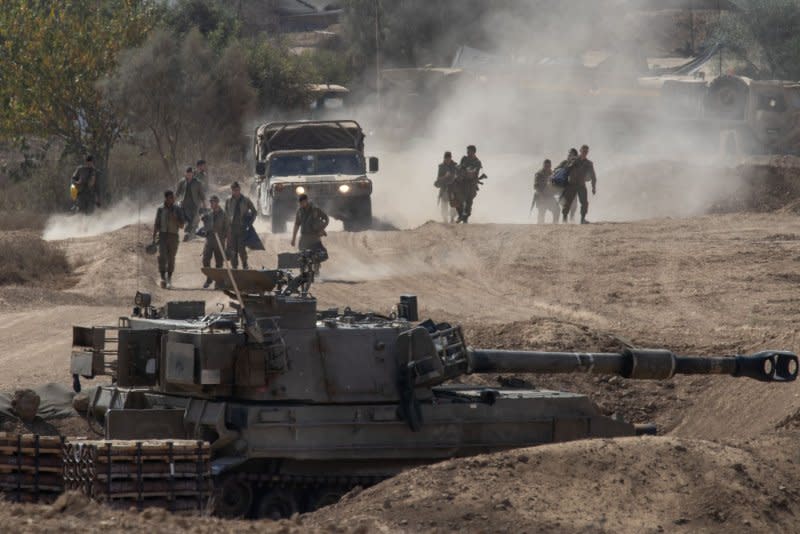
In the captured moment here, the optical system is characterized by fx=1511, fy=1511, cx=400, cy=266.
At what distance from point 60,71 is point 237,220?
16970mm

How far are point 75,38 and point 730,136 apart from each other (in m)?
19.6

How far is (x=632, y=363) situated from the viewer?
519 inches

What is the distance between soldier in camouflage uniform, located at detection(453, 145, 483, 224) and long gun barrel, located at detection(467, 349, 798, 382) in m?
17.1

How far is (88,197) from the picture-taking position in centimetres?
3328

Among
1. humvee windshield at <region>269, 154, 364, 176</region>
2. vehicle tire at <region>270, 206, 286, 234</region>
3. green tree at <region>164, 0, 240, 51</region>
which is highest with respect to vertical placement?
green tree at <region>164, 0, 240, 51</region>

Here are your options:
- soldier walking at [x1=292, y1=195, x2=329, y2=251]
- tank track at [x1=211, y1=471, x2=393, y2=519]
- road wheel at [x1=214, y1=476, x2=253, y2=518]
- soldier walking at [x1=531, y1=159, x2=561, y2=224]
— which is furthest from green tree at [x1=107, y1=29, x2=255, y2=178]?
road wheel at [x1=214, y1=476, x2=253, y2=518]

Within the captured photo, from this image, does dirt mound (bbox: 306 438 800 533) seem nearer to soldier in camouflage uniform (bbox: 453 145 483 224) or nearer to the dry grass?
the dry grass

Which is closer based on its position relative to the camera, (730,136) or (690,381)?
(690,381)

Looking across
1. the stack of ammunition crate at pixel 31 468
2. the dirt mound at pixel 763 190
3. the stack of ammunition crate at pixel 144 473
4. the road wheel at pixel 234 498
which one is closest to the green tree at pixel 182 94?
the dirt mound at pixel 763 190

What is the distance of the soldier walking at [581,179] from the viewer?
28781 millimetres

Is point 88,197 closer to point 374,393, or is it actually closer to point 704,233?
point 704,233

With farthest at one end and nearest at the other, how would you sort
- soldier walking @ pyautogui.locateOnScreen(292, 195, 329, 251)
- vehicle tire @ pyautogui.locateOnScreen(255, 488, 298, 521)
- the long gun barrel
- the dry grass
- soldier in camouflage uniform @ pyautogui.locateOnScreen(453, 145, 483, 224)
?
1. soldier in camouflage uniform @ pyautogui.locateOnScreen(453, 145, 483, 224)
2. the dry grass
3. soldier walking @ pyautogui.locateOnScreen(292, 195, 329, 251)
4. the long gun barrel
5. vehicle tire @ pyautogui.locateOnScreen(255, 488, 298, 521)

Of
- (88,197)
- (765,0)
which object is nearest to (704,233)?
(88,197)

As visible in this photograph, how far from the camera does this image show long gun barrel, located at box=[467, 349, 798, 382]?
1294 cm
